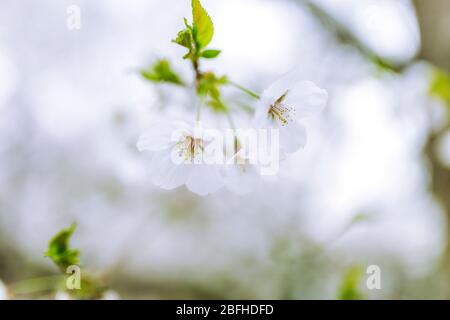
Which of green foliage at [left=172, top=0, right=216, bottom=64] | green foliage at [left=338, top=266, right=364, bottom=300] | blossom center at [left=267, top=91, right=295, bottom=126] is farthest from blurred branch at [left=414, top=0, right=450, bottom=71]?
green foliage at [left=172, top=0, right=216, bottom=64]

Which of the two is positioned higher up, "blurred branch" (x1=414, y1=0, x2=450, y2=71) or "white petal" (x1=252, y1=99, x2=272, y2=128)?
"blurred branch" (x1=414, y1=0, x2=450, y2=71)

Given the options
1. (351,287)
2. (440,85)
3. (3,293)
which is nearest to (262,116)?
(351,287)

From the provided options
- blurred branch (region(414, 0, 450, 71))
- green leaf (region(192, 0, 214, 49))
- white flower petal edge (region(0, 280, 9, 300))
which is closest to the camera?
green leaf (region(192, 0, 214, 49))

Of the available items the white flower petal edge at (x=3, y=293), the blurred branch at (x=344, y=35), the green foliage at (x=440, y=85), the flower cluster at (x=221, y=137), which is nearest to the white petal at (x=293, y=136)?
the flower cluster at (x=221, y=137)

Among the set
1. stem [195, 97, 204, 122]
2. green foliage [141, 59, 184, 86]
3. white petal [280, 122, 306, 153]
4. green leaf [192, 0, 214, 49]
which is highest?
green foliage [141, 59, 184, 86]

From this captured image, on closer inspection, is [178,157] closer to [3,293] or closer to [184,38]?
[184,38]

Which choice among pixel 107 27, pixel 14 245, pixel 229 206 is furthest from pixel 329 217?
pixel 14 245

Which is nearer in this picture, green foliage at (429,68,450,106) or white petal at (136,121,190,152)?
white petal at (136,121,190,152)

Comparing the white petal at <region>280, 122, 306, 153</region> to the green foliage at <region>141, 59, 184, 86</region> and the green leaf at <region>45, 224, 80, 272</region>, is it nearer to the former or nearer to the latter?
the green foliage at <region>141, 59, 184, 86</region>

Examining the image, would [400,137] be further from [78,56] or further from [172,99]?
[78,56]
